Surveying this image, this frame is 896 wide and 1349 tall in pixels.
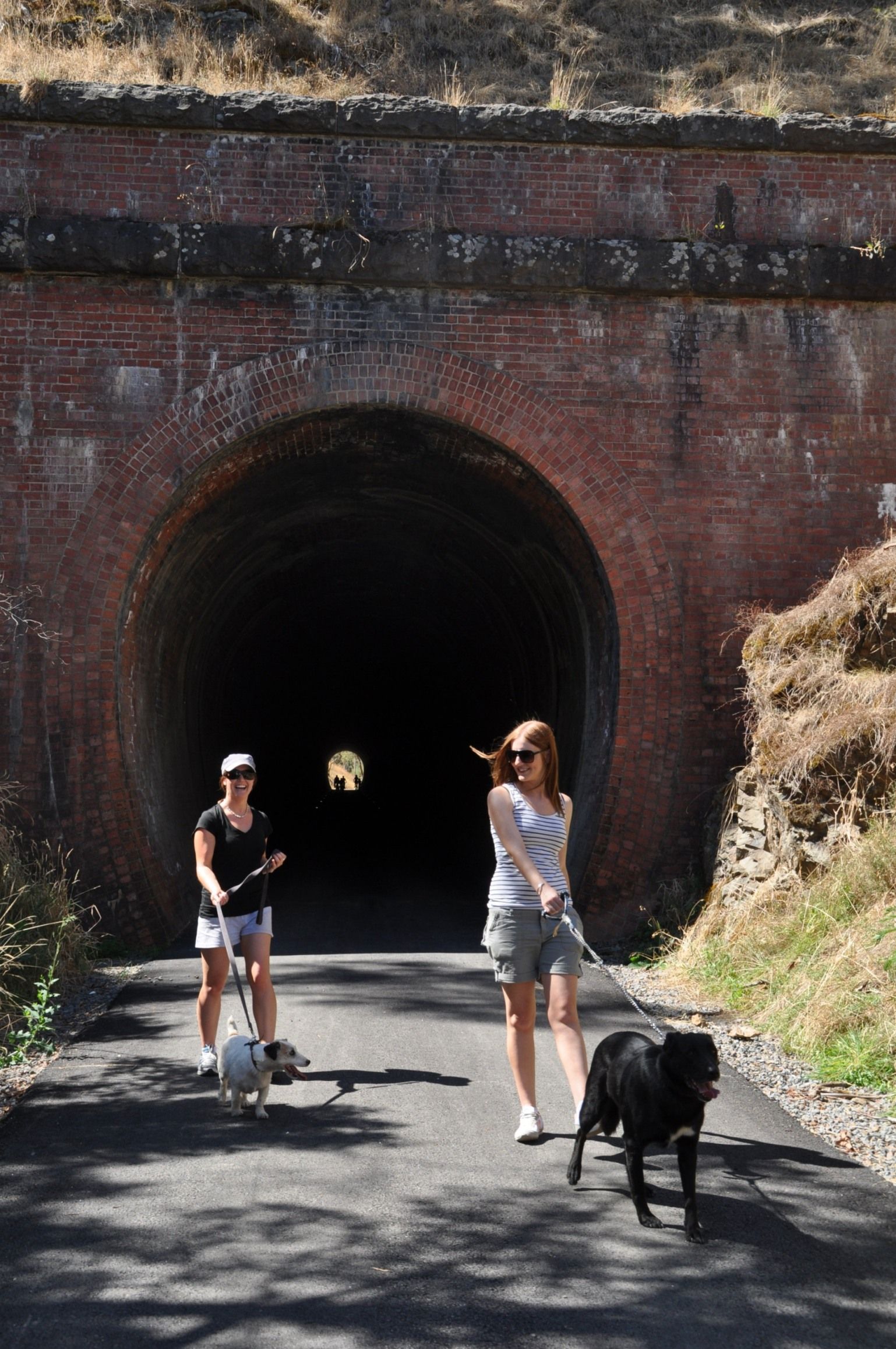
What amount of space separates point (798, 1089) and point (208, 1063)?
112 inches

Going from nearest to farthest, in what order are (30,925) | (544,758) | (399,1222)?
1. (399,1222)
2. (544,758)
3. (30,925)

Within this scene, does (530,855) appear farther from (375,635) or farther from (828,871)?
(375,635)

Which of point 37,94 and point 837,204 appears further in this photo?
point 837,204

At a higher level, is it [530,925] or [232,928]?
[530,925]

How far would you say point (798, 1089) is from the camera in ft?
19.5

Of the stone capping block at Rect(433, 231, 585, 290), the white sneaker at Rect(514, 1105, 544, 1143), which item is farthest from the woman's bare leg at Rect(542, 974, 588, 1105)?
the stone capping block at Rect(433, 231, 585, 290)

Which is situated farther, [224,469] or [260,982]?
[224,469]

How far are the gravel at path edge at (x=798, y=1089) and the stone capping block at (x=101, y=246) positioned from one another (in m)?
6.69

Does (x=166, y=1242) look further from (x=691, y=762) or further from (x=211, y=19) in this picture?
(x=211, y=19)

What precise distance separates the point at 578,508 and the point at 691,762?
88.8 inches

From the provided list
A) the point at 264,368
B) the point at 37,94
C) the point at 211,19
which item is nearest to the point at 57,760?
the point at 264,368

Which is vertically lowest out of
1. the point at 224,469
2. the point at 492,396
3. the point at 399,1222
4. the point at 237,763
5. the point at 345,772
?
the point at 399,1222

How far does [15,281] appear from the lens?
9.84 meters

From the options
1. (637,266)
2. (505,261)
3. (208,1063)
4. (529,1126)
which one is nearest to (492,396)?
(505,261)
